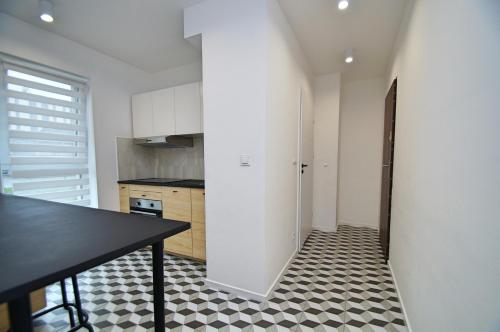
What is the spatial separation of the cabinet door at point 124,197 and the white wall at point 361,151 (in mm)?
3501

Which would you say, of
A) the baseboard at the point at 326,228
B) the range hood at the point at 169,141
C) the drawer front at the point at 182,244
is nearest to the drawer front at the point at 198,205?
the drawer front at the point at 182,244

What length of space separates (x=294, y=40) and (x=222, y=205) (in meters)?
1.94

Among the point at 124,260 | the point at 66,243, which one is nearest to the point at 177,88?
the point at 124,260

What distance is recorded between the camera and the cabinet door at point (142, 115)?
3.05 meters

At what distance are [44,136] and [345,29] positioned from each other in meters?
3.45

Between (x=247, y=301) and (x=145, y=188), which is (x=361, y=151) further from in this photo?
(x=145, y=188)

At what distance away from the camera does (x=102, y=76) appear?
111 inches

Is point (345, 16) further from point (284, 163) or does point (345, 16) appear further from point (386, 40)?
point (284, 163)

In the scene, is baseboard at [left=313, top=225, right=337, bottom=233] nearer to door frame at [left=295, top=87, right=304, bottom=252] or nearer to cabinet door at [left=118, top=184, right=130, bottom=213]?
door frame at [left=295, top=87, right=304, bottom=252]

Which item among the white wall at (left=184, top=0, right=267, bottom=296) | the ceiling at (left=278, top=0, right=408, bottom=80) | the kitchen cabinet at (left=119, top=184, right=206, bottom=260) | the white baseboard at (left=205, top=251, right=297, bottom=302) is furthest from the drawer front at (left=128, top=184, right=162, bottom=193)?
the ceiling at (left=278, top=0, right=408, bottom=80)

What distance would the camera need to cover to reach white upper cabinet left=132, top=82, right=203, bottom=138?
270 cm

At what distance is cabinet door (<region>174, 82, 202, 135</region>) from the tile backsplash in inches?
14.1

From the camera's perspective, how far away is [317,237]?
323 cm

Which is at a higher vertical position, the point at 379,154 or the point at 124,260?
the point at 379,154
